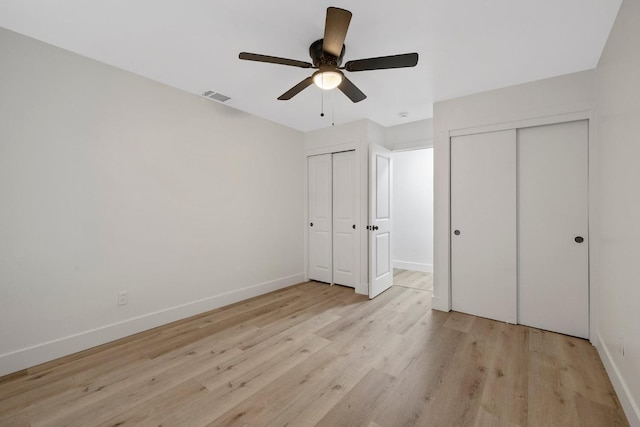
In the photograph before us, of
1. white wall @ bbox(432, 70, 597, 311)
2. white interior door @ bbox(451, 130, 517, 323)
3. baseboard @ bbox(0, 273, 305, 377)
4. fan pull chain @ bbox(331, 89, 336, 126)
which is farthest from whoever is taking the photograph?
fan pull chain @ bbox(331, 89, 336, 126)

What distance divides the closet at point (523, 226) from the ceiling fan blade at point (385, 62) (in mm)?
1761

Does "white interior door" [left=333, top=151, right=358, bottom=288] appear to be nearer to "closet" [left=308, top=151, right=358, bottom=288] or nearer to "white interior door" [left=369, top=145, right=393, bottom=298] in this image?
"closet" [left=308, top=151, right=358, bottom=288]

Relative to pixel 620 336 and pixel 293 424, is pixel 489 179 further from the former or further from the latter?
pixel 293 424

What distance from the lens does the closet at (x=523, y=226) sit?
8.61 ft

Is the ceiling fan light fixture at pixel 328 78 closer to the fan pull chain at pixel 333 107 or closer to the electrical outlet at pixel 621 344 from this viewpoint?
the fan pull chain at pixel 333 107

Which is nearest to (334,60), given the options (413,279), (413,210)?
(413,279)

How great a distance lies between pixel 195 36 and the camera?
212cm

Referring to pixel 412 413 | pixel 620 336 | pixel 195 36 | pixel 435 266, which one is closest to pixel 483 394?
pixel 412 413

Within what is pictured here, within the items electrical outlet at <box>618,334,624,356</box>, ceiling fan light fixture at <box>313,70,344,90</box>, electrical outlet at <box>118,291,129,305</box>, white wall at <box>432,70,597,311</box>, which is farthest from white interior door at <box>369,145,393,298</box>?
electrical outlet at <box>118,291,129,305</box>

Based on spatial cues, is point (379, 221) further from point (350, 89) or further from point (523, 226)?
point (350, 89)

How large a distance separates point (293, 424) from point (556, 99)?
3.58 m

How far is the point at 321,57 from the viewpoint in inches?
78.7

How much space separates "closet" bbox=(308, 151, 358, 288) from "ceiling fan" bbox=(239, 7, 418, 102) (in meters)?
2.04

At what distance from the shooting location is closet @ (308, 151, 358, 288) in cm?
423
